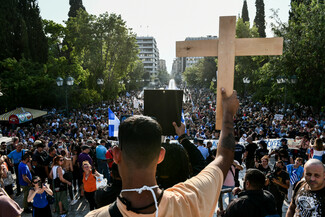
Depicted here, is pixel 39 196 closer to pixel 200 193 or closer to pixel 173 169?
pixel 173 169

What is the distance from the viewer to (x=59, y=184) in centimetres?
633

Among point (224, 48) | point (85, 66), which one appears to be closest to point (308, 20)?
point (224, 48)

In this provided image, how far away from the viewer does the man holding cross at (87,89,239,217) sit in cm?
117

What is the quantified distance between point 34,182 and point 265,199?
467 cm

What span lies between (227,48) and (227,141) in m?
0.84

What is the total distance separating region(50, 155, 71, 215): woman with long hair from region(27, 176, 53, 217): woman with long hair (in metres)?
0.60

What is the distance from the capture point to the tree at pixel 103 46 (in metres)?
28.2

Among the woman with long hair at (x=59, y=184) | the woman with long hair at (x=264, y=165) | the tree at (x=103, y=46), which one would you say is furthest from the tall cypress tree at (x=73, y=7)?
the woman with long hair at (x=264, y=165)

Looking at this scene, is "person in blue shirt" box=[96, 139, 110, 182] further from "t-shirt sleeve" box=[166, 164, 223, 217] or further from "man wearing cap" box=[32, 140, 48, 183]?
"t-shirt sleeve" box=[166, 164, 223, 217]

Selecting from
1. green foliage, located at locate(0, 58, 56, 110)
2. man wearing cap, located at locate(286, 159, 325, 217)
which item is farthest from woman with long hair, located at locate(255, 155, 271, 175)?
green foliage, located at locate(0, 58, 56, 110)

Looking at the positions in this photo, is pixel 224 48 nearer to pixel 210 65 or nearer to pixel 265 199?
pixel 265 199

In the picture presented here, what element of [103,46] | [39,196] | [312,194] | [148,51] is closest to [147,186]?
[312,194]

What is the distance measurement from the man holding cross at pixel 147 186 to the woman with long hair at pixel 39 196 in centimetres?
499

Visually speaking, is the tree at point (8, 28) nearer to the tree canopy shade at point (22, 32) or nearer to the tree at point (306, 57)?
the tree canopy shade at point (22, 32)
